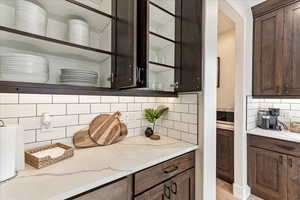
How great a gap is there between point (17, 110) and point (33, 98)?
0.11m

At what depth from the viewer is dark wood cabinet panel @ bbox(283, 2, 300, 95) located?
1684 mm

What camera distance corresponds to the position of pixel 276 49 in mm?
1832

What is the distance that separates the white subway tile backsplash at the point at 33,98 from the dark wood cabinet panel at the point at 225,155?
2.23 meters

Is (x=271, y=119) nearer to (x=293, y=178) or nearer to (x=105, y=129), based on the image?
(x=293, y=178)

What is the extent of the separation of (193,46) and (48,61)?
3.40ft

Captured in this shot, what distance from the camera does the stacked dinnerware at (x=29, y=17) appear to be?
2.61ft

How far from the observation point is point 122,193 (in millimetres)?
793

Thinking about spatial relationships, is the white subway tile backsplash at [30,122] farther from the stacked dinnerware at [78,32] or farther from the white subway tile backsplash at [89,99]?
the stacked dinnerware at [78,32]

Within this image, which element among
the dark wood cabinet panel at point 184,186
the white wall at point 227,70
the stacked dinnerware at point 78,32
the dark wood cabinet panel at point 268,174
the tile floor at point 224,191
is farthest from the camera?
the white wall at point 227,70

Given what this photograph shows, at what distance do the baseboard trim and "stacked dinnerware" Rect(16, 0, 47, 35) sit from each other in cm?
259

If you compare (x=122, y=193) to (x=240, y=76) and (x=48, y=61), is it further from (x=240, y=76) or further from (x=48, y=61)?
(x=240, y=76)

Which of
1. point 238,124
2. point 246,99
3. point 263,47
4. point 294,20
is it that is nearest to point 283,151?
point 238,124

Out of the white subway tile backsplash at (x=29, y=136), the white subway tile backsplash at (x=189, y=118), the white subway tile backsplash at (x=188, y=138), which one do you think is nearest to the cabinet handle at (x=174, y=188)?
the white subway tile backsplash at (x=188, y=138)

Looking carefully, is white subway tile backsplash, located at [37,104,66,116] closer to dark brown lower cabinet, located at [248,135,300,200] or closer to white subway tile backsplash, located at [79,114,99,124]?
white subway tile backsplash, located at [79,114,99,124]
